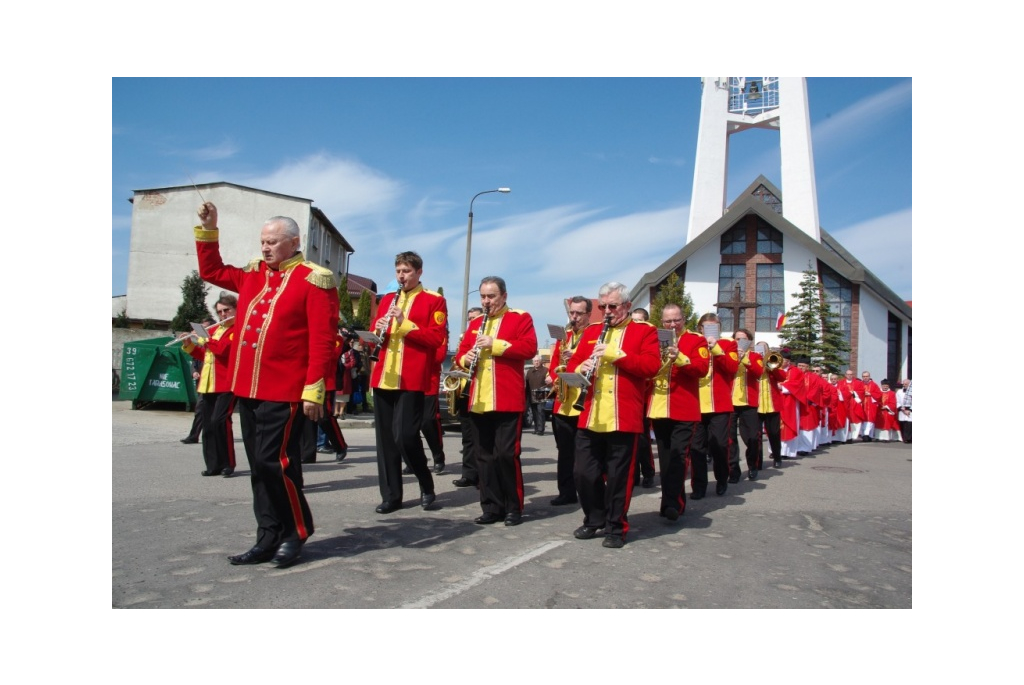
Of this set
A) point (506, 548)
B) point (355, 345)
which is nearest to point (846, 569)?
point (506, 548)

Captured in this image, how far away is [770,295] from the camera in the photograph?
41750 millimetres

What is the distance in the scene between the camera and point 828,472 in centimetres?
1234

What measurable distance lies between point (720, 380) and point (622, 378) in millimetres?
3288

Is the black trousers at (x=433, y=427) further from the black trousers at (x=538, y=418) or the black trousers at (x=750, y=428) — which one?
the black trousers at (x=538, y=418)

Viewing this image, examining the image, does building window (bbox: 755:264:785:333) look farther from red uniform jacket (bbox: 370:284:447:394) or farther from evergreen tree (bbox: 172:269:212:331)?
red uniform jacket (bbox: 370:284:447:394)

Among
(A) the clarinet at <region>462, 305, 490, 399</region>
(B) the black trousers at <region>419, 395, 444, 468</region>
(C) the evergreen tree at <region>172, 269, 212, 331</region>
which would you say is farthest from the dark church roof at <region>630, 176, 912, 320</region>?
(A) the clarinet at <region>462, 305, 490, 399</region>

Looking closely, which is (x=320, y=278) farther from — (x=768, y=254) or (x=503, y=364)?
(x=768, y=254)

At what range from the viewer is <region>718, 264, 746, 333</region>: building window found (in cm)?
4184

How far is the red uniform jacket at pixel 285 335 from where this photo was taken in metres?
4.75

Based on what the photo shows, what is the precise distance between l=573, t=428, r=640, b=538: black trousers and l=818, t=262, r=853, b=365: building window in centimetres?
3607

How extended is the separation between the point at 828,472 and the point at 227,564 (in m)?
10.2

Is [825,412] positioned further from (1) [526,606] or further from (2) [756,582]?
(1) [526,606]

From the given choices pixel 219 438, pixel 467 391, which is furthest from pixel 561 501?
pixel 219 438

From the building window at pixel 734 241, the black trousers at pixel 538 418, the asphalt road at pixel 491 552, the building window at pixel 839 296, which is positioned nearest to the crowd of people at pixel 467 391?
the asphalt road at pixel 491 552
